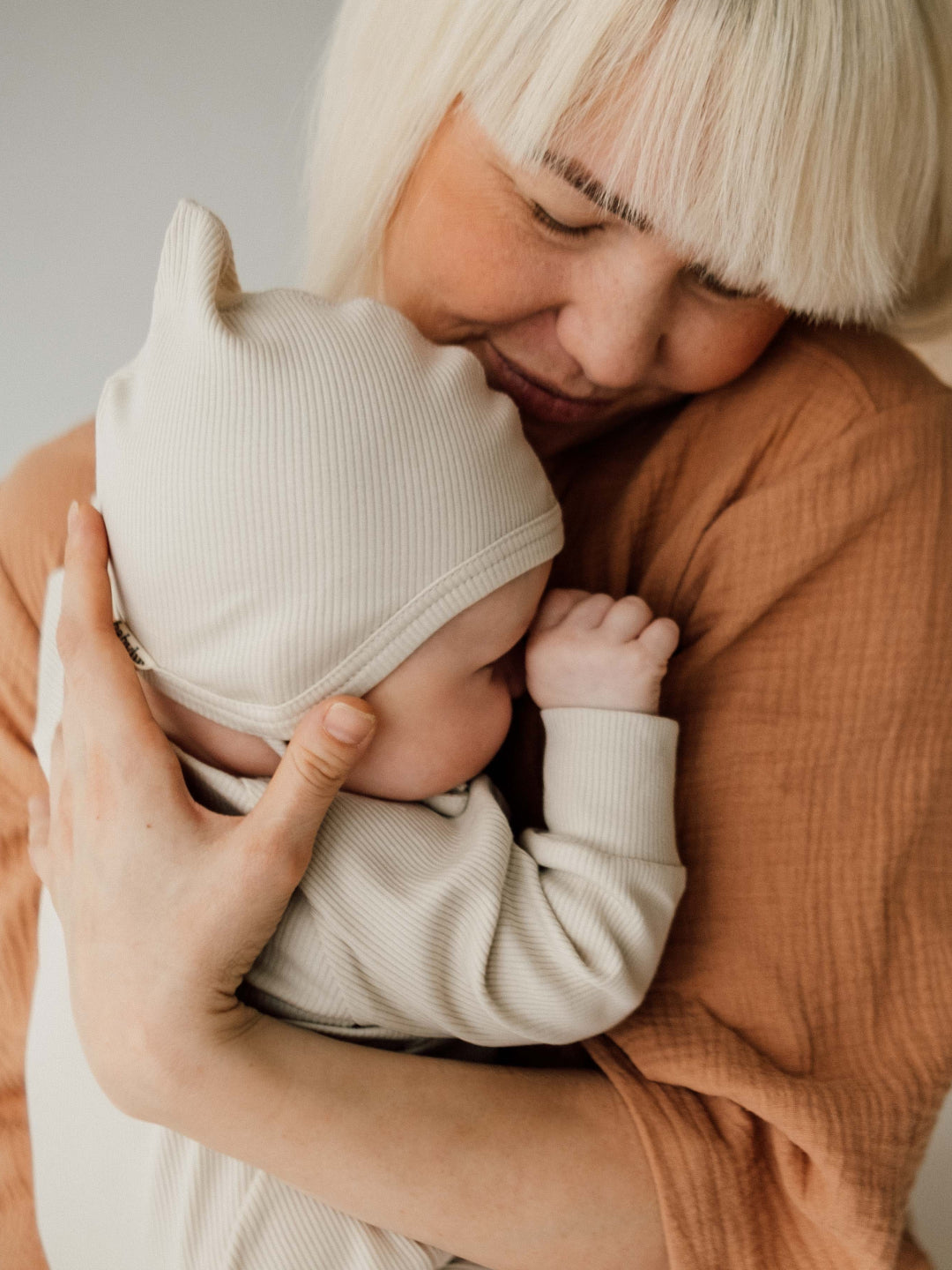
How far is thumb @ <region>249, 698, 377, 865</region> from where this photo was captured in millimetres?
752

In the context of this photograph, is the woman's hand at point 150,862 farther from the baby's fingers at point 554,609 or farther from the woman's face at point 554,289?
the woman's face at point 554,289

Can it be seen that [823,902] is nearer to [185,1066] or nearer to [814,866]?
[814,866]

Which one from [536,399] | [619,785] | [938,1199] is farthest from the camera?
[938,1199]

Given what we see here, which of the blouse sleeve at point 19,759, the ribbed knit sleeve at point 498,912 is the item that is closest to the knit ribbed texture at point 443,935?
the ribbed knit sleeve at point 498,912

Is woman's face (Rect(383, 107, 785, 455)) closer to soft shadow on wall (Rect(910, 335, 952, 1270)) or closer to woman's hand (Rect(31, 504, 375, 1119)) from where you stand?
woman's hand (Rect(31, 504, 375, 1119))

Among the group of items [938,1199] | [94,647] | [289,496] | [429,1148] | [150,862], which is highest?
[289,496]

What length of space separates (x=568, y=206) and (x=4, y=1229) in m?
1.11

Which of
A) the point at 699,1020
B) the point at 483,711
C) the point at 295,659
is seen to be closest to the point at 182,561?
the point at 295,659

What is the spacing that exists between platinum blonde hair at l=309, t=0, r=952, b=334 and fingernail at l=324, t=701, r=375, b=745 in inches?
17.4

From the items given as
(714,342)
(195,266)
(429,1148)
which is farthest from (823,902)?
(195,266)

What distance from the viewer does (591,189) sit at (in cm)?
81

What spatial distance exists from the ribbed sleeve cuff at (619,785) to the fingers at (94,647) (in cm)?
35

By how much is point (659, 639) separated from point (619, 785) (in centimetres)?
13

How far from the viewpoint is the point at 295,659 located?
805 millimetres
